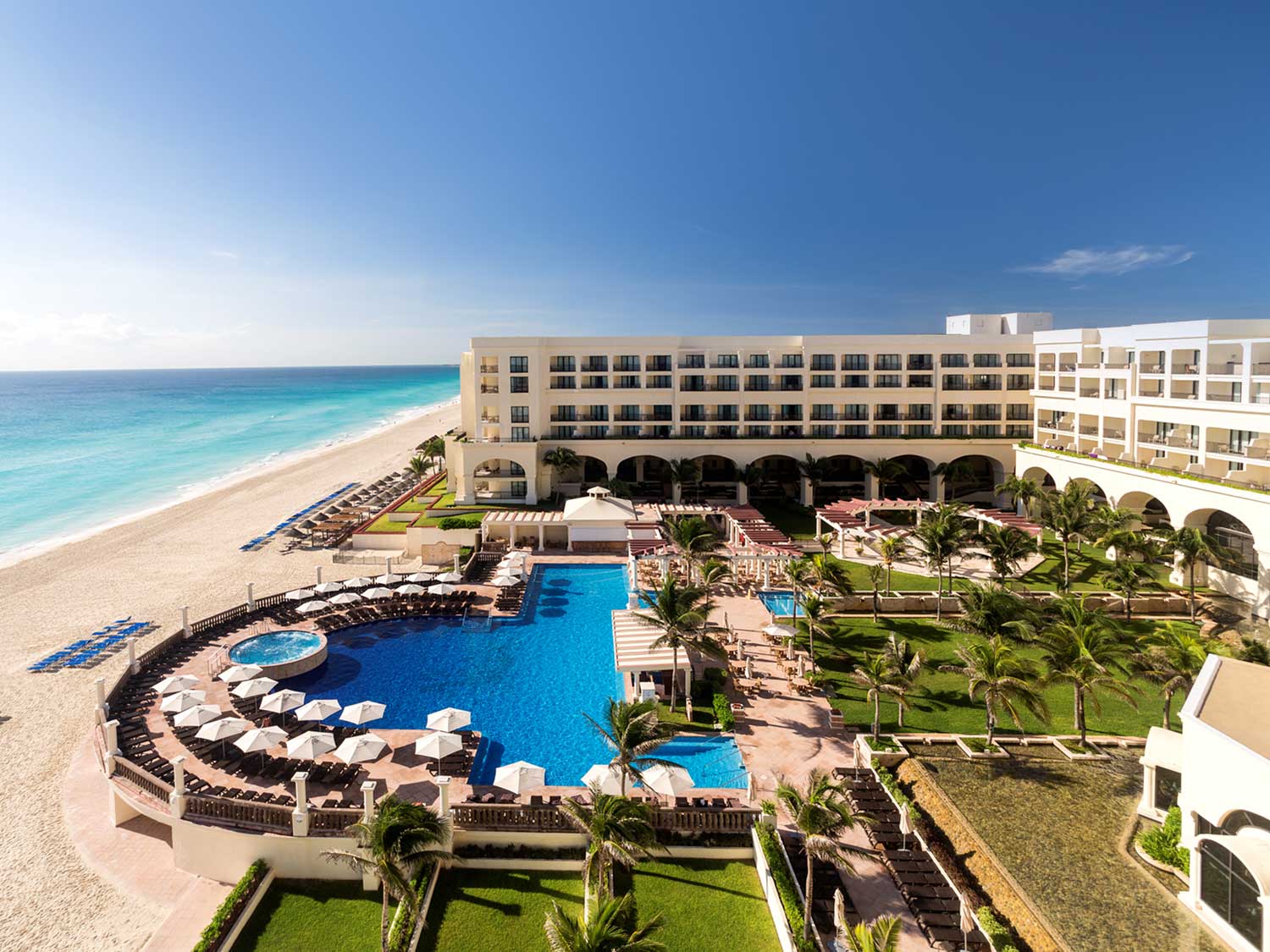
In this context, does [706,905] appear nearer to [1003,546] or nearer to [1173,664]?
[1173,664]

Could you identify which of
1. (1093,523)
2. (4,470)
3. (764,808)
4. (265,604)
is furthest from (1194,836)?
(4,470)

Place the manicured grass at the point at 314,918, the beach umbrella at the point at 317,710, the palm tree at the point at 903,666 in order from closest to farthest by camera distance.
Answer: the manicured grass at the point at 314,918 → the palm tree at the point at 903,666 → the beach umbrella at the point at 317,710

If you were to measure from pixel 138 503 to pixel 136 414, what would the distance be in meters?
133

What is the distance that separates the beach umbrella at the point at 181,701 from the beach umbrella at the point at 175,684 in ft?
1.54

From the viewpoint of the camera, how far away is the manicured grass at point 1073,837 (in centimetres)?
1559

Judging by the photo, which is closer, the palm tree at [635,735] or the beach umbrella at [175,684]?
the palm tree at [635,735]

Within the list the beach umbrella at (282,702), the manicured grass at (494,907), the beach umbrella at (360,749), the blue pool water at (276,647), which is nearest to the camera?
the manicured grass at (494,907)

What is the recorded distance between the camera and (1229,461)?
135ft

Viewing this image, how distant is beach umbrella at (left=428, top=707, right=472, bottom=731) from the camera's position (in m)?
23.5

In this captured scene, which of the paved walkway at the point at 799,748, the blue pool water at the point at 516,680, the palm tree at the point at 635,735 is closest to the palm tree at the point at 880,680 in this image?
the paved walkway at the point at 799,748

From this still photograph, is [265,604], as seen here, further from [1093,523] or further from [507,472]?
[1093,523]

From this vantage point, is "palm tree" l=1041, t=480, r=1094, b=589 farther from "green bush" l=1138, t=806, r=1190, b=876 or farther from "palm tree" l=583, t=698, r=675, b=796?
"palm tree" l=583, t=698, r=675, b=796

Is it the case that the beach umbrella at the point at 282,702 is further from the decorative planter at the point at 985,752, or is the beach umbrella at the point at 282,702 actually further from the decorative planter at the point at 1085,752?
the decorative planter at the point at 1085,752

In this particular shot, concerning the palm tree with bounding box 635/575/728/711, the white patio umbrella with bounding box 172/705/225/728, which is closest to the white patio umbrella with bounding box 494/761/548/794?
the palm tree with bounding box 635/575/728/711
